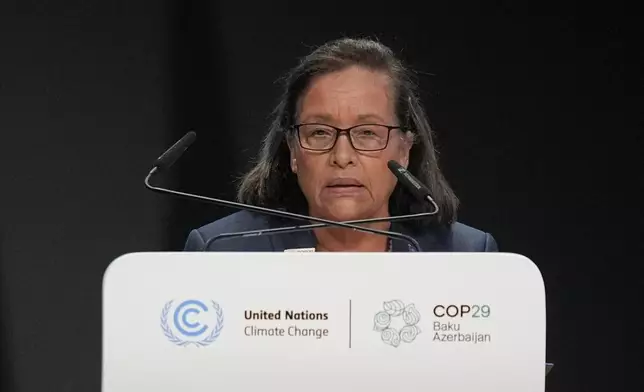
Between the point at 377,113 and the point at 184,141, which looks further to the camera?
the point at 377,113

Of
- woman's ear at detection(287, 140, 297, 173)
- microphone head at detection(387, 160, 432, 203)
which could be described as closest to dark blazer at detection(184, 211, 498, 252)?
woman's ear at detection(287, 140, 297, 173)

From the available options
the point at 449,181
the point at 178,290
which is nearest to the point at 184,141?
the point at 178,290

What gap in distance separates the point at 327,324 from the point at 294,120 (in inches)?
33.8

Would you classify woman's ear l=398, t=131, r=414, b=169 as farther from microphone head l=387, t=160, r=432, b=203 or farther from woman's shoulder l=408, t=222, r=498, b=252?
microphone head l=387, t=160, r=432, b=203

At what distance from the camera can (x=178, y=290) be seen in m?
0.97

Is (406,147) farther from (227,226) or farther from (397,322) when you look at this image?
(397,322)

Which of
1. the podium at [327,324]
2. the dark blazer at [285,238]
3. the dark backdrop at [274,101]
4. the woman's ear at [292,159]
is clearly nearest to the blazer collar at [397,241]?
the dark blazer at [285,238]

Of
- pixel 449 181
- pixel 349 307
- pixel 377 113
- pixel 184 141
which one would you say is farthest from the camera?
pixel 449 181

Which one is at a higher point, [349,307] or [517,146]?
[517,146]

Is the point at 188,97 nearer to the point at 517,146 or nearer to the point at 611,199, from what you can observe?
the point at 517,146

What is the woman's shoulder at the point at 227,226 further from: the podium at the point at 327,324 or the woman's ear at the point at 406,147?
the podium at the point at 327,324

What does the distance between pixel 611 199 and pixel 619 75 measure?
0.32m

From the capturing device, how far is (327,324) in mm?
951

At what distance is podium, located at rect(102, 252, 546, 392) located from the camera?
0.94 m
